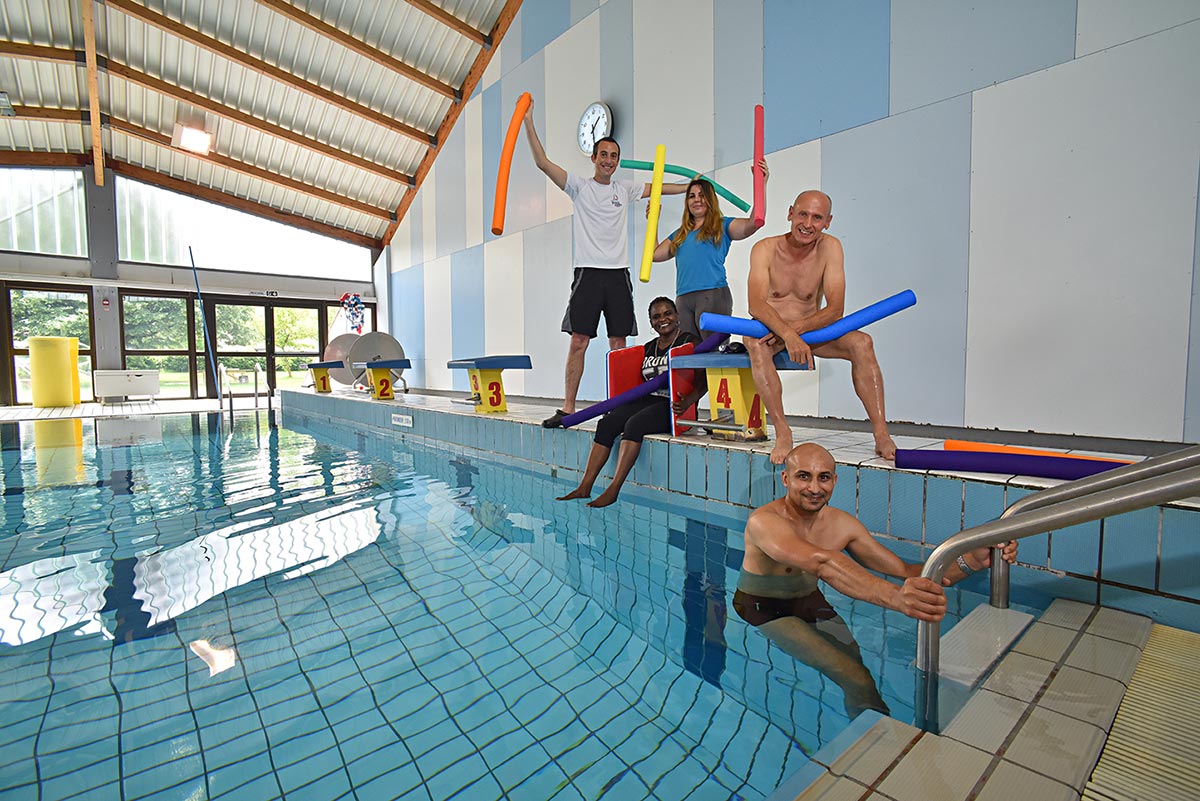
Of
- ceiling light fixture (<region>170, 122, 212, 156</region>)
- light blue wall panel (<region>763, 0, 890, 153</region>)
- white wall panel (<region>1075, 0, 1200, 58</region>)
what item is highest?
ceiling light fixture (<region>170, 122, 212, 156</region>)

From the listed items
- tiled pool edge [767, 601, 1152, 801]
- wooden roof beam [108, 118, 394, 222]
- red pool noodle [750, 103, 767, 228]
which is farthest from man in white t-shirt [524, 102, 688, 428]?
wooden roof beam [108, 118, 394, 222]

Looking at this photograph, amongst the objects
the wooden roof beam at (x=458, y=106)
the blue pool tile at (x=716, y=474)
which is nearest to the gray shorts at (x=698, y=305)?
the blue pool tile at (x=716, y=474)

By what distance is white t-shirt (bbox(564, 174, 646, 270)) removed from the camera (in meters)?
3.87

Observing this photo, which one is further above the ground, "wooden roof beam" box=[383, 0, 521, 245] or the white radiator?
"wooden roof beam" box=[383, 0, 521, 245]

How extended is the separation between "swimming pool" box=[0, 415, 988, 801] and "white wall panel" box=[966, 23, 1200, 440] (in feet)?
6.98

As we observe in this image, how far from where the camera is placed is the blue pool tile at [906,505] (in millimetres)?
2256

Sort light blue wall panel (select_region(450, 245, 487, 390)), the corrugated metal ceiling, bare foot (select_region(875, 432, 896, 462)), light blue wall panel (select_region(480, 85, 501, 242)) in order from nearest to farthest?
bare foot (select_region(875, 432, 896, 462)) → the corrugated metal ceiling → light blue wall panel (select_region(480, 85, 501, 242)) → light blue wall panel (select_region(450, 245, 487, 390))

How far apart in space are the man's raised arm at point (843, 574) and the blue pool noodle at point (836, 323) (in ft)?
3.27

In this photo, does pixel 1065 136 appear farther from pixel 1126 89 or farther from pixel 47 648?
pixel 47 648

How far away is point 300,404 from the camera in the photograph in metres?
10.3

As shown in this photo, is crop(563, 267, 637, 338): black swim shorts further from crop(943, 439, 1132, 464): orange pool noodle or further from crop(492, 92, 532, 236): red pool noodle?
crop(943, 439, 1132, 464): orange pool noodle

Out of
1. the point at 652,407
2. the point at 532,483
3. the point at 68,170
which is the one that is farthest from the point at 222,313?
the point at 652,407

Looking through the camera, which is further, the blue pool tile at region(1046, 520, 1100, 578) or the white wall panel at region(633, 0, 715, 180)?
the white wall panel at region(633, 0, 715, 180)

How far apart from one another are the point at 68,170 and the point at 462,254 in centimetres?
744
